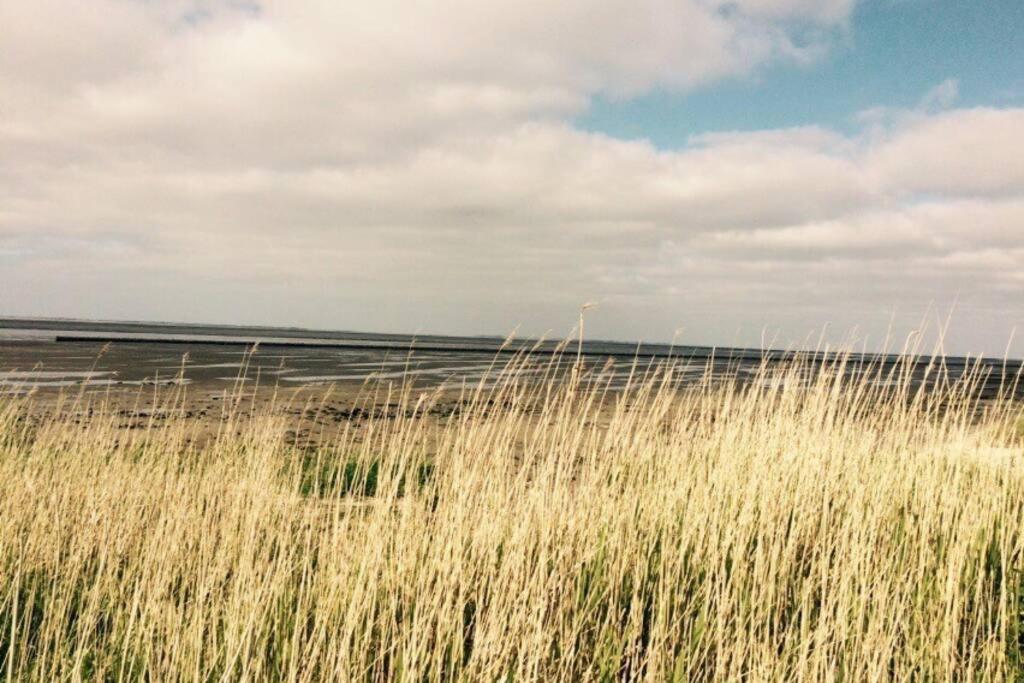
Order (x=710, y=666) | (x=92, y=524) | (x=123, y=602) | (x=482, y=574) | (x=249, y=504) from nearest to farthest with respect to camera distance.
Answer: (x=710, y=666) → (x=482, y=574) → (x=123, y=602) → (x=92, y=524) → (x=249, y=504)

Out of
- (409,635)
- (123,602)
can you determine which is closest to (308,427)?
(123,602)

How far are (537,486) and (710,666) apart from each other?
1.47m

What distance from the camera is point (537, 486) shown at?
4.52 meters

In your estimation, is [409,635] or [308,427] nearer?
[409,635]

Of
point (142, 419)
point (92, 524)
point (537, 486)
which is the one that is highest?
point (537, 486)

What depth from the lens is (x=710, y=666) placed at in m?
3.46

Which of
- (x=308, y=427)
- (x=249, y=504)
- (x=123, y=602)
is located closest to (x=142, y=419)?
(x=308, y=427)

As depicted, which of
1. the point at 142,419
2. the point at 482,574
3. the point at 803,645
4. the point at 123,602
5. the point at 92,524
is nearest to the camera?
the point at 803,645

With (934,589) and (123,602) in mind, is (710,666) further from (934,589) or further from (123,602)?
(123,602)

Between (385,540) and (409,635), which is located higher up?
(385,540)

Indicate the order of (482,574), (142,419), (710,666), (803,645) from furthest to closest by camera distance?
(142,419)
(482,574)
(710,666)
(803,645)

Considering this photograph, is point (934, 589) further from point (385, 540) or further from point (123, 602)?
point (123, 602)

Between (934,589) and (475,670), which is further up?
(934,589)

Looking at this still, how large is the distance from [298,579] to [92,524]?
1.37m
